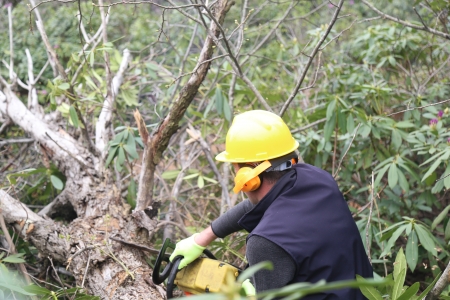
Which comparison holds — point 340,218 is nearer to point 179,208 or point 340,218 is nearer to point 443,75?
point 179,208

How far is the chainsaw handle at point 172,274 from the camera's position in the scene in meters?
2.35

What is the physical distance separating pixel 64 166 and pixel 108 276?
120cm

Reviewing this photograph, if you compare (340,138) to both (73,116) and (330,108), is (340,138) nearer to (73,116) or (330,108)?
(330,108)

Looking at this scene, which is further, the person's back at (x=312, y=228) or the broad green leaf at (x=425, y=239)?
the broad green leaf at (x=425, y=239)

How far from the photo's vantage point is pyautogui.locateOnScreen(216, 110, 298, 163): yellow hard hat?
6.97 ft

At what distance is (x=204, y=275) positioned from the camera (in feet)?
7.52

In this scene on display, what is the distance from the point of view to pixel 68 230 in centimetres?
295

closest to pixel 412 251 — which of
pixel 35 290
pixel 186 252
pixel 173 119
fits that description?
pixel 186 252

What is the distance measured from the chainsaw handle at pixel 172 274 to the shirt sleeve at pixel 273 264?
60cm

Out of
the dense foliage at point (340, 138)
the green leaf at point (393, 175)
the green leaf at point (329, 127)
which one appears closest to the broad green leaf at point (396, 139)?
the dense foliage at point (340, 138)

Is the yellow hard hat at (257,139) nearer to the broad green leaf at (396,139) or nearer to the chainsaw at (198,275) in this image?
the chainsaw at (198,275)

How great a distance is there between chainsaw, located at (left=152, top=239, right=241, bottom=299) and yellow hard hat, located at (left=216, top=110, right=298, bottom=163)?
1.64ft

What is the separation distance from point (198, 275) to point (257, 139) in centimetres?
71

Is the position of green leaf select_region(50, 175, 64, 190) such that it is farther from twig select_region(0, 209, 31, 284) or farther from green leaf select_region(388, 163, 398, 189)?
green leaf select_region(388, 163, 398, 189)
